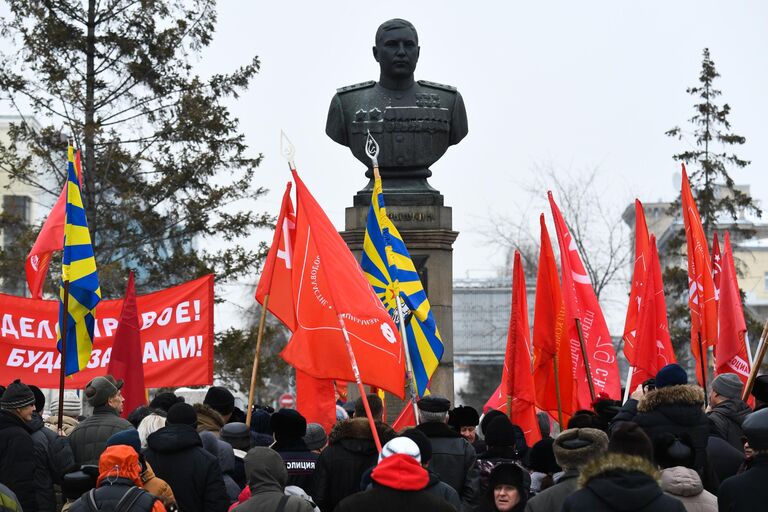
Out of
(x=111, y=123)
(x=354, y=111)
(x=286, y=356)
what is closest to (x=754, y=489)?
(x=286, y=356)

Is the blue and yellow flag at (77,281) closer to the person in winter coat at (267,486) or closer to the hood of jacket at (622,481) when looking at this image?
the person in winter coat at (267,486)

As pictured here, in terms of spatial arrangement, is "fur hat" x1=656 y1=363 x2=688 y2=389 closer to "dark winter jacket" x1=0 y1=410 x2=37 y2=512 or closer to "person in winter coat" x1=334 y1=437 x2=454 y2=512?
"person in winter coat" x1=334 y1=437 x2=454 y2=512

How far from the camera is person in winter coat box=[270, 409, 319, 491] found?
32.9 feet

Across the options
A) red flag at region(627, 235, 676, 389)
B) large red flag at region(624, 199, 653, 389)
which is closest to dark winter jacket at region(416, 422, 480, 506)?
red flag at region(627, 235, 676, 389)

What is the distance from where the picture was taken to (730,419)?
10.8 metres

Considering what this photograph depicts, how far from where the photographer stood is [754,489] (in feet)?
25.4

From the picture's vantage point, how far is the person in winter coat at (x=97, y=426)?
35.1 ft

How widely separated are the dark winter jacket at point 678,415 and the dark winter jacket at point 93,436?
3486 millimetres

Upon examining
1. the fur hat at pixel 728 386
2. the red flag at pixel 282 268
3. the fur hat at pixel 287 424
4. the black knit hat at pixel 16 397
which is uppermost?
the red flag at pixel 282 268

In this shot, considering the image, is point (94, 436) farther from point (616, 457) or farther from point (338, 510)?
point (616, 457)

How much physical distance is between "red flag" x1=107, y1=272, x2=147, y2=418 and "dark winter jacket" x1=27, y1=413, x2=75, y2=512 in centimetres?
303

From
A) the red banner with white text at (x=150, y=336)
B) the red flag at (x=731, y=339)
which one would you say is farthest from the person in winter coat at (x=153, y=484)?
the red flag at (x=731, y=339)

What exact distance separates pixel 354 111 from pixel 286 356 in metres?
6.67

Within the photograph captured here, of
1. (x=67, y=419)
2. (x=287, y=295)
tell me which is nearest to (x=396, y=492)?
(x=287, y=295)
